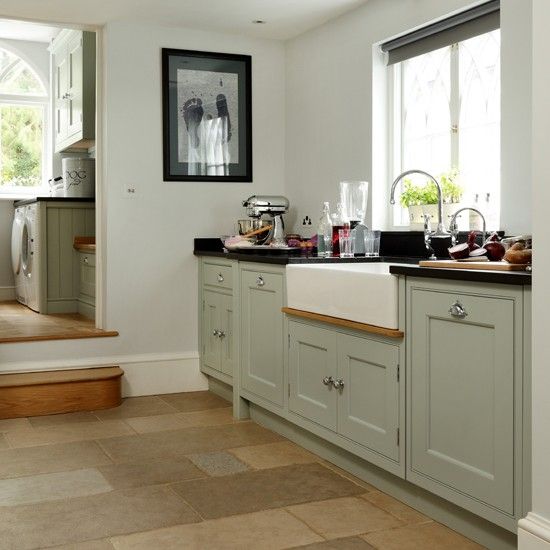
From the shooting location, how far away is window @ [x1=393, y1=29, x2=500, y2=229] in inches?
145

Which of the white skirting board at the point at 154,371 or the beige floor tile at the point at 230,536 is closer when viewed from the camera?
the beige floor tile at the point at 230,536

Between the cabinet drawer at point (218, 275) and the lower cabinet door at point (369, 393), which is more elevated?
the cabinet drawer at point (218, 275)

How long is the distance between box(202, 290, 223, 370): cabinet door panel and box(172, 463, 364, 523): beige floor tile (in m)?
1.44

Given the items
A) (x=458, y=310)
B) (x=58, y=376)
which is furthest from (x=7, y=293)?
(x=458, y=310)

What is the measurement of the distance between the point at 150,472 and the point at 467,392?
4.83ft

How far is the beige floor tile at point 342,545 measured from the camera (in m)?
2.57

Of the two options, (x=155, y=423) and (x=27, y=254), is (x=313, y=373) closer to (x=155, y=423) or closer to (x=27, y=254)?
(x=155, y=423)

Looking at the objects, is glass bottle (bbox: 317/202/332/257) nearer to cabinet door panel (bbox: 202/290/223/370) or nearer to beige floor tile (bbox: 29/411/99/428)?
cabinet door panel (bbox: 202/290/223/370)

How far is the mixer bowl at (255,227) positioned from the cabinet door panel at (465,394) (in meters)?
2.02

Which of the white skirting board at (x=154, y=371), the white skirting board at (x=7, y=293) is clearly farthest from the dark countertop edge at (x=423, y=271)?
the white skirting board at (x=7, y=293)

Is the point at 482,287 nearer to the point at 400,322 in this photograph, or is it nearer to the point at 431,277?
the point at 431,277

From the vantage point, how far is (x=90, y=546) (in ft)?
8.48

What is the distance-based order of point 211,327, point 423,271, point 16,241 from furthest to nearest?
point 16,241, point 211,327, point 423,271

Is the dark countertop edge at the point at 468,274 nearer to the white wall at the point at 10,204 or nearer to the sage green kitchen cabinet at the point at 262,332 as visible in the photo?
the sage green kitchen cabinet at the point at 262,332
